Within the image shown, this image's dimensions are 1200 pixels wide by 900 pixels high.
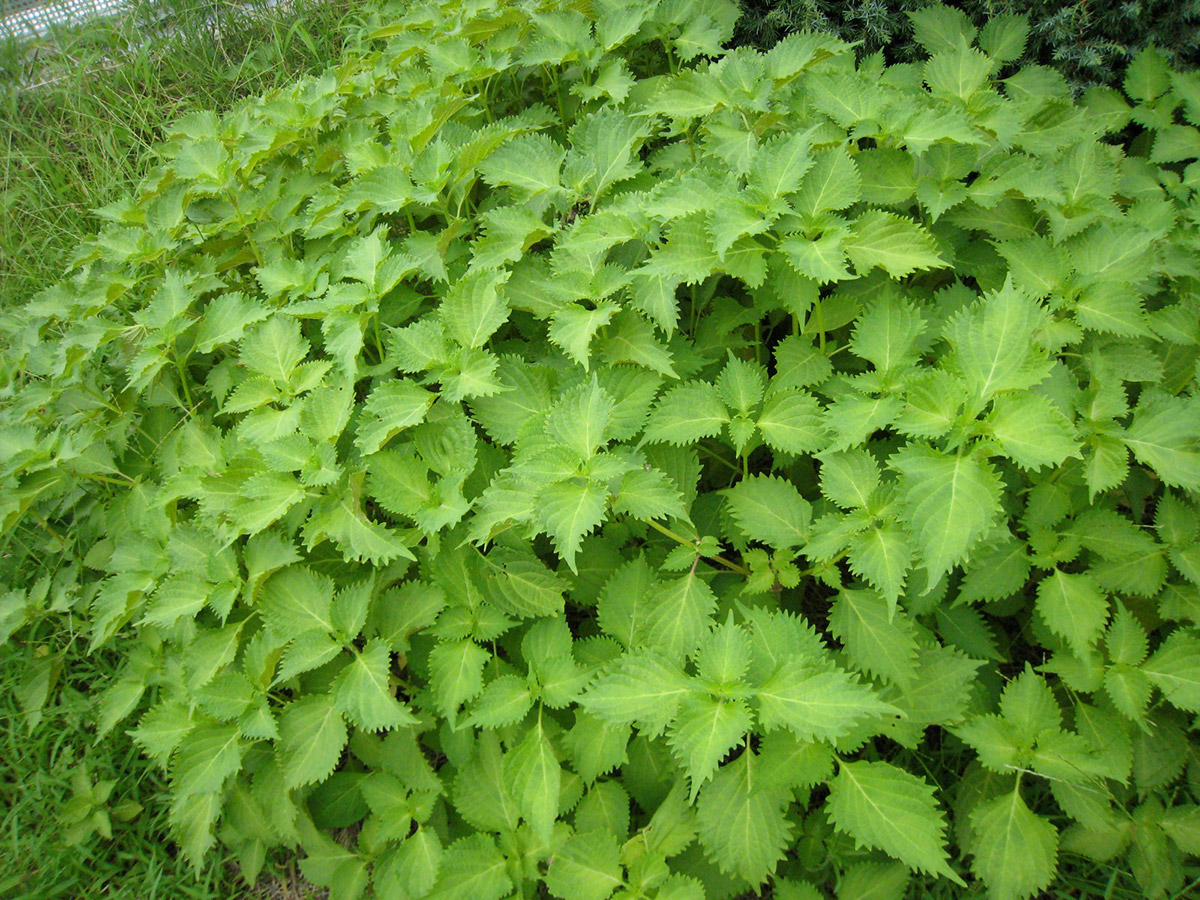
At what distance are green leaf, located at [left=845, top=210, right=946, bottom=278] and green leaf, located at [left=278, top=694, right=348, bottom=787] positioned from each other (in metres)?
1.56

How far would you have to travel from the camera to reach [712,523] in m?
1.95

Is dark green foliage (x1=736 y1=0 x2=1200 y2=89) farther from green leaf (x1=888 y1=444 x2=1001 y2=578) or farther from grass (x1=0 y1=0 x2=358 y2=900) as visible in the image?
grass (x1=0 y1=0 x2=358 y2=900)

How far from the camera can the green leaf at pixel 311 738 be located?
1711 mm

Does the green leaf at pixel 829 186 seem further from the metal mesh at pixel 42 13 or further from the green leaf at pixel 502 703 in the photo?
the metal mesh at pixel 42 13

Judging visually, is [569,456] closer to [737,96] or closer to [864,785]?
[864,785]

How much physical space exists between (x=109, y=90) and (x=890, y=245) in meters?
4.33

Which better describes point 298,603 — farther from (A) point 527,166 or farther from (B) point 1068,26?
(B) point 1068,26

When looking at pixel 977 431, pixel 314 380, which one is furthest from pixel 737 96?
pixel 314 380

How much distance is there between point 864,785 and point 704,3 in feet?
8.16

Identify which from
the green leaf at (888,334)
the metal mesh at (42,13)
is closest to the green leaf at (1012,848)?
the green leaf at (888,334)

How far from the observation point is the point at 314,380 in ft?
6.68

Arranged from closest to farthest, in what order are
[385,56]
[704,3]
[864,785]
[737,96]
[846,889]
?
1. [864,785]
2. [846,889]
3. [737,96]
4. [704,3]
5. [385,56]

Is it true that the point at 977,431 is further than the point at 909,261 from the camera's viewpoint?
No

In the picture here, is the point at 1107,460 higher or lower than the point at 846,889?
higher
